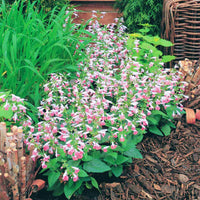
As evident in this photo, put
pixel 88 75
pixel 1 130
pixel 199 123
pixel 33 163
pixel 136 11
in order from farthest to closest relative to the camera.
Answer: pixel 136 11 → pixel 199 123 → pixel 88 75 → pixel 33 163 → pixel 1 130

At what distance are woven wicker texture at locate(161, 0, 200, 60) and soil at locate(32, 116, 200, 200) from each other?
1306mm

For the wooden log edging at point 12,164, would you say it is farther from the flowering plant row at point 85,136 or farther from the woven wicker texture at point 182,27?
the woven wicker texture at point 182,27

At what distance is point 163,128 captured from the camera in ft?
8.89

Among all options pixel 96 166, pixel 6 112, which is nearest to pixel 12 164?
pixel 6 112

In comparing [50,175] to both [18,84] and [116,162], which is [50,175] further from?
[18,84]

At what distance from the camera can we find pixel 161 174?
94.2 inches

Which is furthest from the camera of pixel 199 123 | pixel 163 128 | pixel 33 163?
pixel 199 123

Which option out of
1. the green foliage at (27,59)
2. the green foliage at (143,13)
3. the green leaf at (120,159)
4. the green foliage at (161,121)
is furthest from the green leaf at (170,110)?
the green foliage at (143,13)

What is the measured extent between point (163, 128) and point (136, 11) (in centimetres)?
230

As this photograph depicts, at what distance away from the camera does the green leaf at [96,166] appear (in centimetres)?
187

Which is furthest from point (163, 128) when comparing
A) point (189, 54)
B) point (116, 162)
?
point (189, 54)

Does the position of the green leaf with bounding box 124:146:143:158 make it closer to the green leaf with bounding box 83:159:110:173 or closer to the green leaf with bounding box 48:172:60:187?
the green leaf with bounding box 83:159:110:173

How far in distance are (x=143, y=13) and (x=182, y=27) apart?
788 mm

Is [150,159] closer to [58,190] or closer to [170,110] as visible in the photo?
[170,110]
